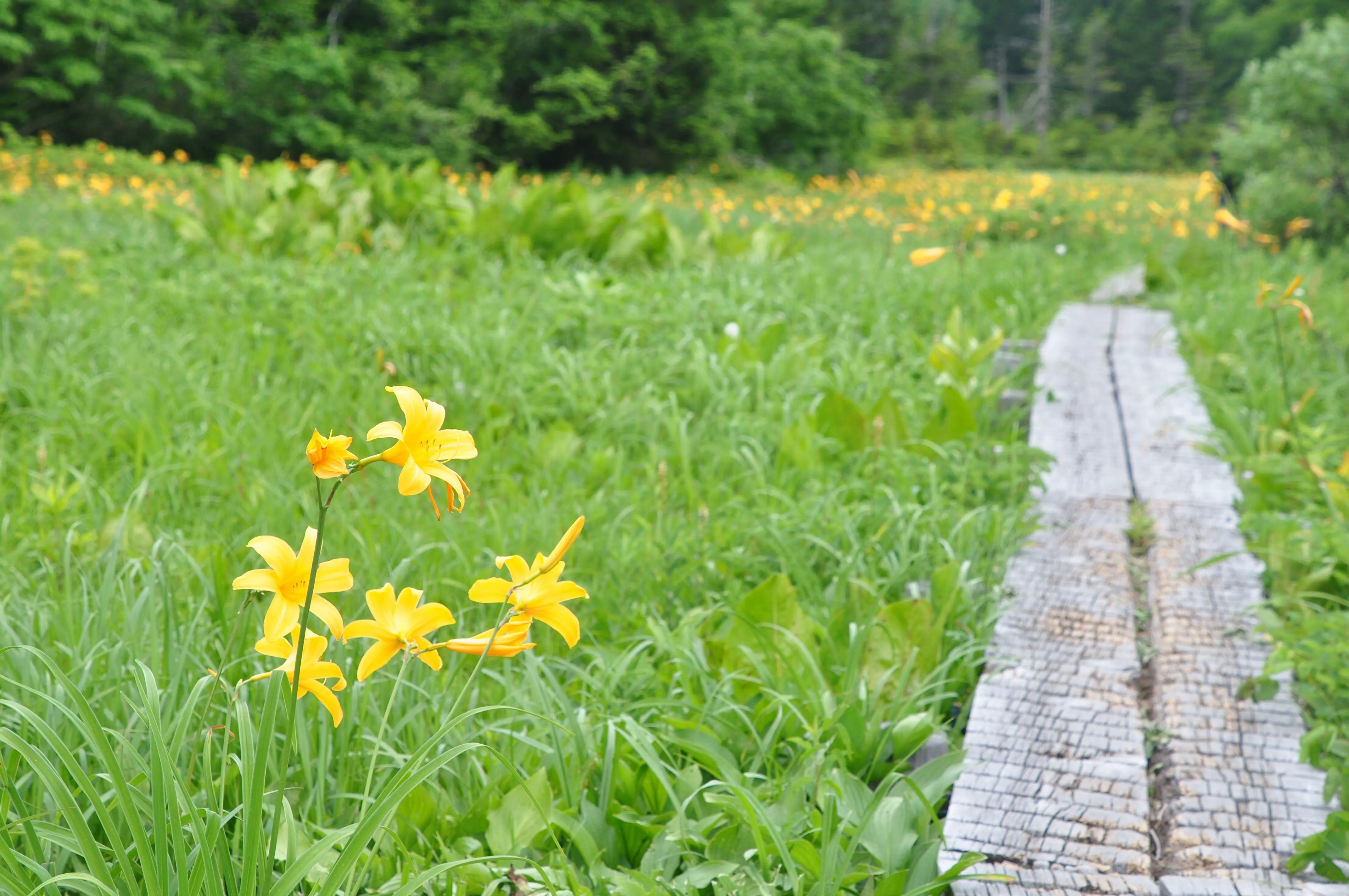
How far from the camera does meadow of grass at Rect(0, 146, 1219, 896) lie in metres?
1.17

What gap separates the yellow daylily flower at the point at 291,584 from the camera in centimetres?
79

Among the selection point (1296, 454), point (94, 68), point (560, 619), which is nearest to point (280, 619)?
point (560, 619)

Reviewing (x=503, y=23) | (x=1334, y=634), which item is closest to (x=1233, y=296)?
(x=1334, y=634)

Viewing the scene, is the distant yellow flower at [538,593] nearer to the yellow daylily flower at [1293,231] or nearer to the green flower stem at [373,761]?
the green flower stem at [373,761]

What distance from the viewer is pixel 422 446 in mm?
768

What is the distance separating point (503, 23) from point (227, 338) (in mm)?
10078

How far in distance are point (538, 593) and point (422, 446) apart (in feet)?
0.67

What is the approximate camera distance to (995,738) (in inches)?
59.3

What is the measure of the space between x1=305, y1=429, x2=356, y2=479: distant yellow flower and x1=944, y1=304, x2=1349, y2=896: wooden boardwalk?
95 cm

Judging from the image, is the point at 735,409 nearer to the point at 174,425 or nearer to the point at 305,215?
the point at 174,425

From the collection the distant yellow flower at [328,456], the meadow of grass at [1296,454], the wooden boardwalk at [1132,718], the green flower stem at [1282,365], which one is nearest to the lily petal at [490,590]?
the distant yellow flower at [328,456]

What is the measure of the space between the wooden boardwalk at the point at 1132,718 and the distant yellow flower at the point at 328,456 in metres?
0.95

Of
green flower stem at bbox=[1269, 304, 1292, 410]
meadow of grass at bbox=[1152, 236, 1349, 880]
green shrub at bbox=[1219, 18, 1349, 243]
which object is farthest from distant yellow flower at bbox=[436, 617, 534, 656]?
green shrub at bbox=[1219, 18, 1349, 243]

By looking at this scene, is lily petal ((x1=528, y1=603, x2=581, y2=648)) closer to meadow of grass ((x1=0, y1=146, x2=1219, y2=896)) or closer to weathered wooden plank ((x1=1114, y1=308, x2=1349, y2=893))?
meadow of grass ((x1=0, y1=146, x2=1219, y2=896))
